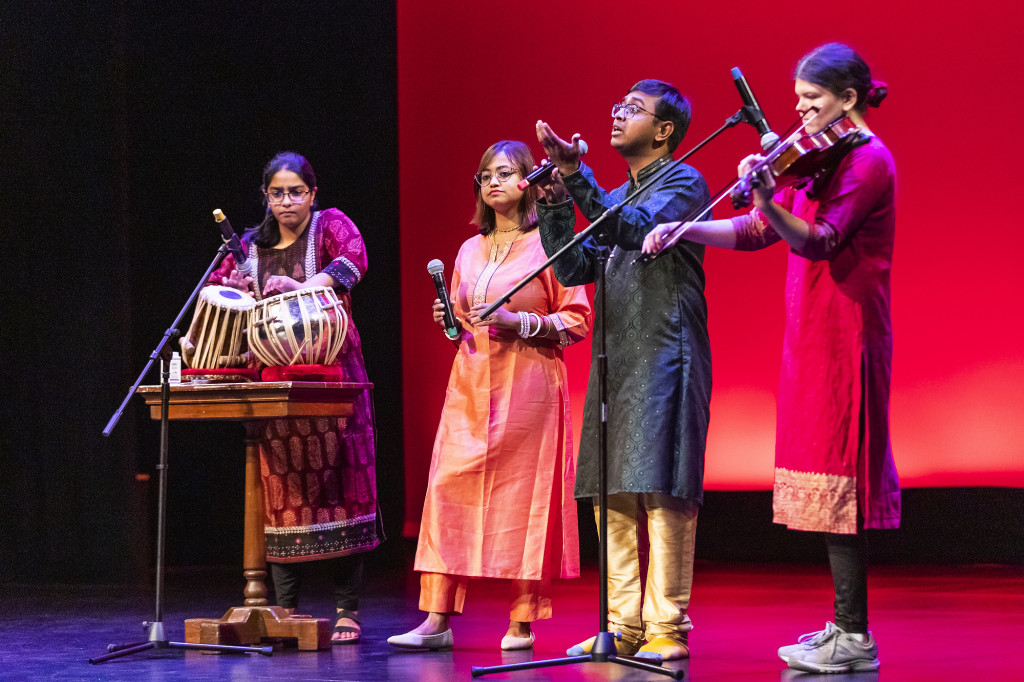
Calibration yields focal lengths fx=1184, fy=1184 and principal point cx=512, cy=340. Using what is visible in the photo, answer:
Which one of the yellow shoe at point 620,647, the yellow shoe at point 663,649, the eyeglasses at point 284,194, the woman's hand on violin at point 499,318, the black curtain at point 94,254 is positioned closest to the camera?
the yellow shoe at point 663,649

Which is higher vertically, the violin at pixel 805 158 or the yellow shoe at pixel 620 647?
the violin at pixel 805 158

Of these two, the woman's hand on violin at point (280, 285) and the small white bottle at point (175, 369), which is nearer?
the small white bottle at point (175, 369)

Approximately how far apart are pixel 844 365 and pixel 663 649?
87 cm

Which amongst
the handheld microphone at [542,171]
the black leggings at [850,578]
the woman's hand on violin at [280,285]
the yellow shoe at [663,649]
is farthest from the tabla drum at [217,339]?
the black leggings at [850,578]

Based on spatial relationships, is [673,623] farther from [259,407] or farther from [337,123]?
[337,123]

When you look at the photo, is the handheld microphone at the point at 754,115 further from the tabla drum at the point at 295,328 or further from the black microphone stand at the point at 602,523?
the tabla drum at the point at 295,328

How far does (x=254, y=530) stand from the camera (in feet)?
12.0

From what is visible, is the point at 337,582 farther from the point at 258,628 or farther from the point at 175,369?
the point at 175,369

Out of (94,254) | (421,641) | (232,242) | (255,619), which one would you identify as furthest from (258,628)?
(94,254)

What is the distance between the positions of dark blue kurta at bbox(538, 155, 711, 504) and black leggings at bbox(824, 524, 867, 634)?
40 cm

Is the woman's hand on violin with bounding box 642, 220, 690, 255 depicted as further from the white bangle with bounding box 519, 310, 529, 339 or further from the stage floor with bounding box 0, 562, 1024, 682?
the stage floor with bounding box 0, 562, 1024, 682

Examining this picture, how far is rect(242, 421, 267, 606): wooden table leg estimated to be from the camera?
143 inches

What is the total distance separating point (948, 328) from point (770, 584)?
5.46ft

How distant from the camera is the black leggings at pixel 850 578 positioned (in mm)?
2836
